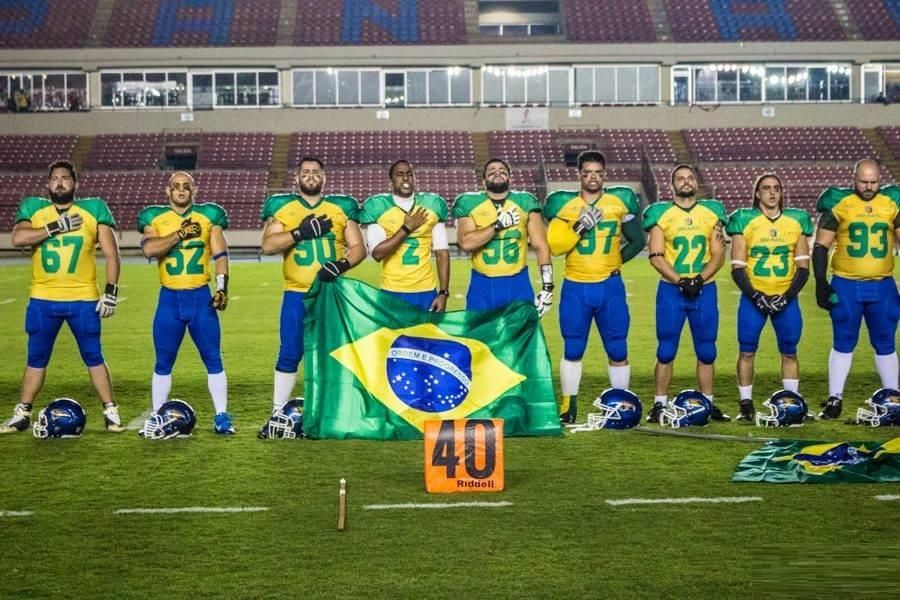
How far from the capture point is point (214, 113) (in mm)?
42812

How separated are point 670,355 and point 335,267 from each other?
2501mm

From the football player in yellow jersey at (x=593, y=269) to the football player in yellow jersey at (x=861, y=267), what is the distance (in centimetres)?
145

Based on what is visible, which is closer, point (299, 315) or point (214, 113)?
point (299, 315)

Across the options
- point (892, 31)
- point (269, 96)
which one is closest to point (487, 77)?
point (269, 96)

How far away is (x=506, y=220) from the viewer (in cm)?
880

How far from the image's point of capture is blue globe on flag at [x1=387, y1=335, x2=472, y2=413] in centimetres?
841

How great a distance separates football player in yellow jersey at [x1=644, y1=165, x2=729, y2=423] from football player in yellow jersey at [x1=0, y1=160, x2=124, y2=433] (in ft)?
12.6

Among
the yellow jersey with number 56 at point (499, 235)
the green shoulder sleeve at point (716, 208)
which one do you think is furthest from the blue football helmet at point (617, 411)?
the green shoulder sleeve at point (716, 208)

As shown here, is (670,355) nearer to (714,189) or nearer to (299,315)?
(299,315)

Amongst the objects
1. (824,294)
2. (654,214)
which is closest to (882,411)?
(824,294)

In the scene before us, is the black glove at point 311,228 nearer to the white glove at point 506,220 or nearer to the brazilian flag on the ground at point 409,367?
the brazilian flag on the ground at point 409,367

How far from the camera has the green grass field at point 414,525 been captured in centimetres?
515

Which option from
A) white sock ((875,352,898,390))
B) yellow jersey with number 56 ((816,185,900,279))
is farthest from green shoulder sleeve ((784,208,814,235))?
white sock ((875,352,898,390))

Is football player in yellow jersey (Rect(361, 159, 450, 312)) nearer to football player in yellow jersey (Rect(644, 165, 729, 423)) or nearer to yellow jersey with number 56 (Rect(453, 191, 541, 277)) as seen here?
yellow jersey with number 56 (Rect(453, 191, 541, 277))
